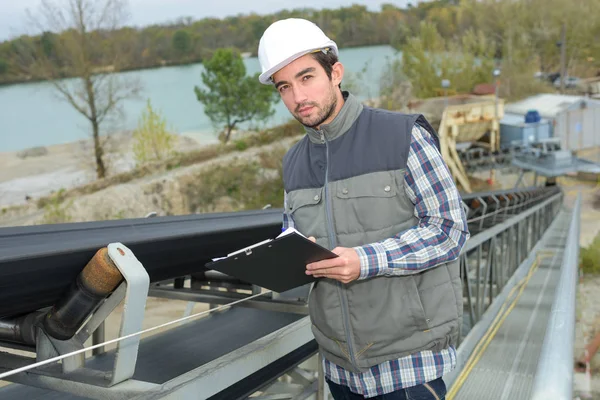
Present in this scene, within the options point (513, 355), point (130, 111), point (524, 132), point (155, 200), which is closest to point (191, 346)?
point (513, 355)

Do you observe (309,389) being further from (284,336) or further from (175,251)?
(175,251)

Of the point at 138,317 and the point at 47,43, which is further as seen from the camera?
the point at 47,43

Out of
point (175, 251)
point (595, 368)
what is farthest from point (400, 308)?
point (595, 368)

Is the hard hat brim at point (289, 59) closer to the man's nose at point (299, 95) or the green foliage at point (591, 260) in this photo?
the man's nose at point (299, 95)

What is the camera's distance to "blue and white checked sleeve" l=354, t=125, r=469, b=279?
1.63 meters

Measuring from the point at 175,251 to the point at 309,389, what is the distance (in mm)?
907

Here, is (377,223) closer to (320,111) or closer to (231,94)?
(320,111)

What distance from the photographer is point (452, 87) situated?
172 feet

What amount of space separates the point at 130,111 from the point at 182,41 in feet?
45.0

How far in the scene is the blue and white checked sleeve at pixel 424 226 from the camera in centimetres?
163

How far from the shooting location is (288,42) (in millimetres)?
1715

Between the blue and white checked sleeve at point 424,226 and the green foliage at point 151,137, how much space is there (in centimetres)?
3182

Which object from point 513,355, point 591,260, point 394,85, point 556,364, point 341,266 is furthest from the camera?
point 394,85

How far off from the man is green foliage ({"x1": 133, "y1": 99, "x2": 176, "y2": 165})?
31.7 m
